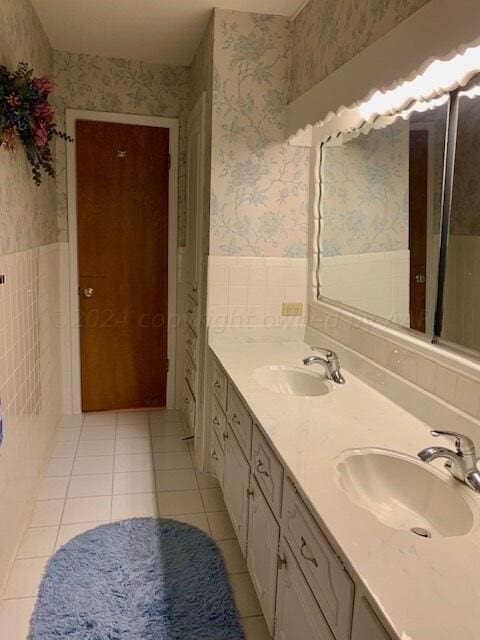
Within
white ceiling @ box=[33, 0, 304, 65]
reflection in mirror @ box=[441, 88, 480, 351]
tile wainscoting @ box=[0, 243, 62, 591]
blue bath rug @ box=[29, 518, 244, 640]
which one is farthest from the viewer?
white ceiling @ box=[33, 0, 304, 65]

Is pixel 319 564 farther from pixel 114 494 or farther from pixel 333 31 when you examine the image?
pixel 333 31

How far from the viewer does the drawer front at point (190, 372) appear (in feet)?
10.5

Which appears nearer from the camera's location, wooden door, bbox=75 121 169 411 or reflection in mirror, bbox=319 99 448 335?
reflection in mirror, bbox=319 99 448 335

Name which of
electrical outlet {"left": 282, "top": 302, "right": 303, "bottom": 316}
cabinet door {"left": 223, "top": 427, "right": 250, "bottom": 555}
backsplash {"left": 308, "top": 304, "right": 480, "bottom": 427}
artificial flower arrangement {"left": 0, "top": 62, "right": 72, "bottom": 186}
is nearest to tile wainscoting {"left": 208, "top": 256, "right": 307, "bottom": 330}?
electrical outlet {"left": 282, "top": 302, "right": 303, "bottom": 316}

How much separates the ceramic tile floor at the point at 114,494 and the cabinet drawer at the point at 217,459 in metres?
0.15

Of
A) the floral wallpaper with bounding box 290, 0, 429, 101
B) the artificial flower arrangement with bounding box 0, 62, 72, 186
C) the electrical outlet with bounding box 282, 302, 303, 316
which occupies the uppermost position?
the floral wallpaper with bounding box 290, 0, 429, 101

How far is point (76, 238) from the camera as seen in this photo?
3.54 meters

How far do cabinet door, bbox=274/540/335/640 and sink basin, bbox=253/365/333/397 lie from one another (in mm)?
854

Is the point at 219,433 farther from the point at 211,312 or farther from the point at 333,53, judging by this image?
the point at 333,53

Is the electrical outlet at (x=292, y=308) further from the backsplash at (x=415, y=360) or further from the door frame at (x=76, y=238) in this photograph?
the door frame at (x=76, y=238)

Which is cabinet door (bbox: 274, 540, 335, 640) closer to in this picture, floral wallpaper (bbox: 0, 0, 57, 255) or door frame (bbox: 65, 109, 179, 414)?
floral wallpaper (bbox: 0, 0, 57, 255)

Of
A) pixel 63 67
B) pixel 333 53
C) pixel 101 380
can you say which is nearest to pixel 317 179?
pixel 333 53

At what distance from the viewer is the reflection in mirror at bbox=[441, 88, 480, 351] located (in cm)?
155

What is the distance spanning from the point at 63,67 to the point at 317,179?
1956 mm
